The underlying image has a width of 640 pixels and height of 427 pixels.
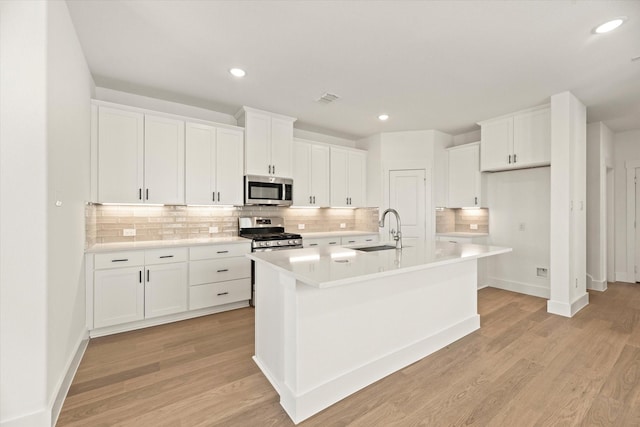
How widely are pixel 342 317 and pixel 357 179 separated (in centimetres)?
366

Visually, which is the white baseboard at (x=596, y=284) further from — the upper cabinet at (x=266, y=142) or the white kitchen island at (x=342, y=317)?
the upper cabinet at (x=266, y=142)

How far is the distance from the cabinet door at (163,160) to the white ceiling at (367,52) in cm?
42

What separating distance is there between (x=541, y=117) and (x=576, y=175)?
89 cm

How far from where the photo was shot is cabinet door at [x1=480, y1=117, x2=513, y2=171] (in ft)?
13.8

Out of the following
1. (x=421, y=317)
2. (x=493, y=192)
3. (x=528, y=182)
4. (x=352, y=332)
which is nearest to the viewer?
(x=352, y=332)

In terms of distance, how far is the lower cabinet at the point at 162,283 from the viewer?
9.37 ft

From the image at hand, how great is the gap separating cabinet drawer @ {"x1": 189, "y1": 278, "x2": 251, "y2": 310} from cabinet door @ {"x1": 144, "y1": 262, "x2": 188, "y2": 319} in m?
0.11

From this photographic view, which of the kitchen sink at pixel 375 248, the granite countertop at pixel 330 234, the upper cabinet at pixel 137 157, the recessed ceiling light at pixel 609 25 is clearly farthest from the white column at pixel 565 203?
the upper cabinet at pixel 137 157

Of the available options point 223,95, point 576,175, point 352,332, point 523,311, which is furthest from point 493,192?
point 223,95

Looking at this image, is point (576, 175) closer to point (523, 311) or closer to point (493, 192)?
point (493, 192)

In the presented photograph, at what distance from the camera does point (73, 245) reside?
90.7 inches

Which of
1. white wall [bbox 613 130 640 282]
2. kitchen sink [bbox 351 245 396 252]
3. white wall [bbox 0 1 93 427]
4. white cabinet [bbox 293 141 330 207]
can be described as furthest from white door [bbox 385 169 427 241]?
white wall [bbox 0 1 93 427]

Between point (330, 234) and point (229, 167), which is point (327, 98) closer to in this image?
point (229, 167)

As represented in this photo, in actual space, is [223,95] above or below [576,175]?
above
